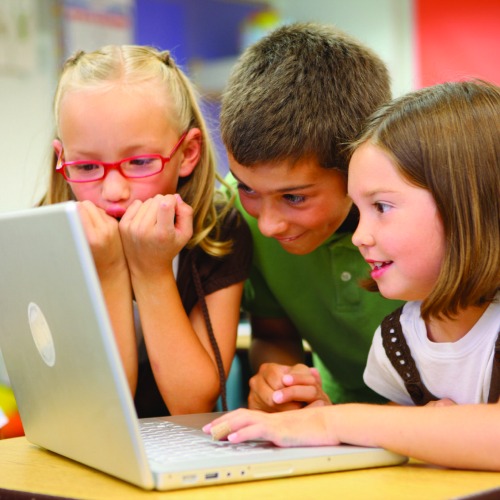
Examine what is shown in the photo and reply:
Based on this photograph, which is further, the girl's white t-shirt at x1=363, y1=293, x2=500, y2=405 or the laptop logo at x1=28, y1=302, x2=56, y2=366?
the girl's white t-shirt at x1=363, y1=293, x2=500, y2=405

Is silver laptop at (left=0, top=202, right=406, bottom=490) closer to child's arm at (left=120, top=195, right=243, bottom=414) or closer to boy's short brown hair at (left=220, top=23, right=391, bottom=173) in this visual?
child's arm at (left=120, top=195, right=243, bottom=414)

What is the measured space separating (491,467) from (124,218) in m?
0.58

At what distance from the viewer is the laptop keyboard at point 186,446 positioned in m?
0.81

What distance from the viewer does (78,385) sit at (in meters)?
0.80

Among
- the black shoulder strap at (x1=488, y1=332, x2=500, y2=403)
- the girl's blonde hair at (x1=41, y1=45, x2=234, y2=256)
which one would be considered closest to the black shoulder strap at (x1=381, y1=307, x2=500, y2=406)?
the black shoulder strap at (x1=488, y1=332, x2=500, y2=403)

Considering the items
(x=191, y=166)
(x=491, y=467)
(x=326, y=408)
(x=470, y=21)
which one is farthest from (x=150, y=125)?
(x=470, y=21)

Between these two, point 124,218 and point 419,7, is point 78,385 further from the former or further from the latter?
point 419,7

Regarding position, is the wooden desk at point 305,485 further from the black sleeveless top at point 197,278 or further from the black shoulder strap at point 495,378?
the black sleeveless top at point 197,278

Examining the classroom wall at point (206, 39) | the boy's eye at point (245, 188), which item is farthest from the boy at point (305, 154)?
the classroom wall at point (206, 39)

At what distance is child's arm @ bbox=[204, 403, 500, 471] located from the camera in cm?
81

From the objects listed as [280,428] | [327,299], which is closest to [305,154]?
[327,299]

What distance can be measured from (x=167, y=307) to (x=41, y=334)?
1.14 ft

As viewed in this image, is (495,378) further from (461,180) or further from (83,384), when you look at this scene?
(83,384)

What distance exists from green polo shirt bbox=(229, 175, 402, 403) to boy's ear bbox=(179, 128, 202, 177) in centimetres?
17
